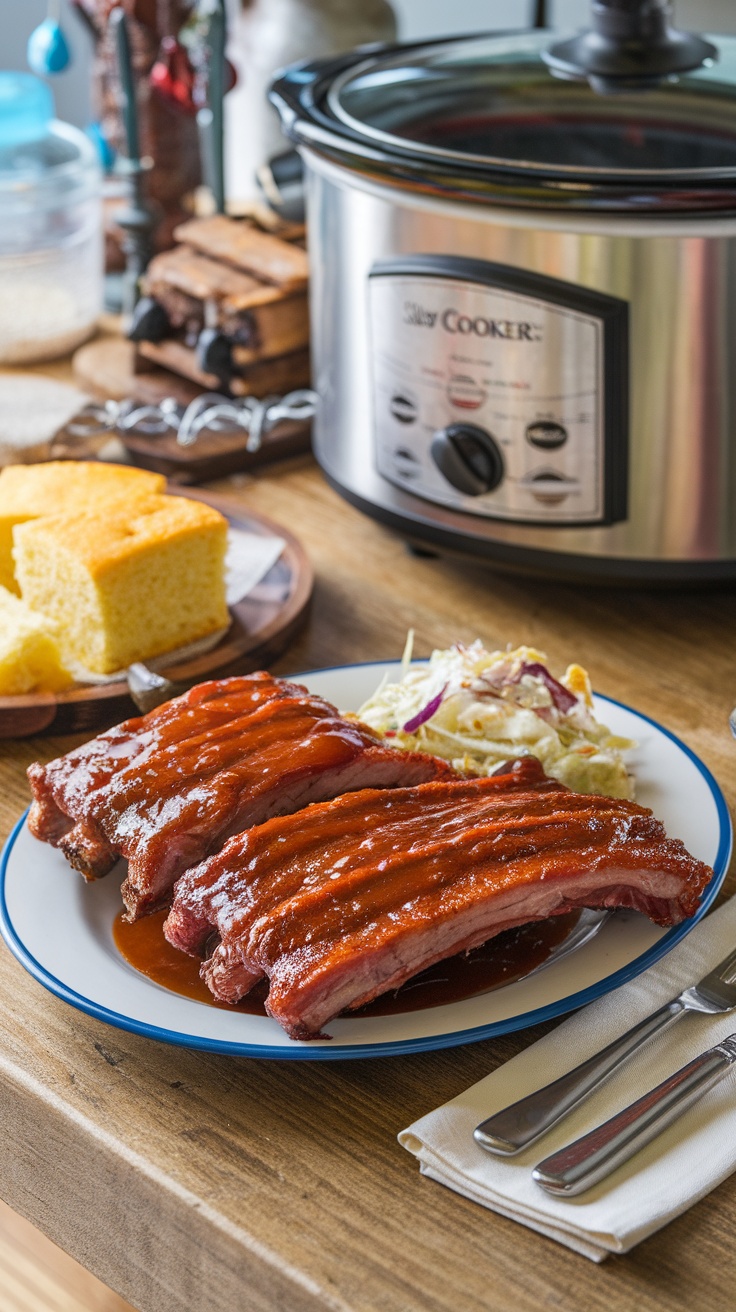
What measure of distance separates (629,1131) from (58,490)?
0.87 metres

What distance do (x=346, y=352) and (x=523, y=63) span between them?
0.38 meters

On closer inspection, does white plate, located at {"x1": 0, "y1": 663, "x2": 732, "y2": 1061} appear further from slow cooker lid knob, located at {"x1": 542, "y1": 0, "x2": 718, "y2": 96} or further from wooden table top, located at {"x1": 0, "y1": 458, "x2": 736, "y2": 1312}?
slow cooker lid knob, located at {"x1": 542, "y1": 0, "x2": 718, "y2": 96}

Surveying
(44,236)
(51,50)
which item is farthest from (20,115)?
(44,236)

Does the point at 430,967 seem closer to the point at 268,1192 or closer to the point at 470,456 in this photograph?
the point at 268,1192

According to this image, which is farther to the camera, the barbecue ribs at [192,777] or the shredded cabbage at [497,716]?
the shredded cabbage at [497,716]

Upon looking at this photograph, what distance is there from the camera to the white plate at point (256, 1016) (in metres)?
0.86

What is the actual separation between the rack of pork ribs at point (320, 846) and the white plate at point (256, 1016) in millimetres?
23

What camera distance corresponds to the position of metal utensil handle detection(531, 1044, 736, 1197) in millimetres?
792

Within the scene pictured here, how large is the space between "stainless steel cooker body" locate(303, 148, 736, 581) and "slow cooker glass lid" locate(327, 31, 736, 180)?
0.22 ft

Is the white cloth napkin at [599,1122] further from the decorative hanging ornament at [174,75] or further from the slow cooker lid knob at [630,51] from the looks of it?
the decorative hanging ornament at [174,75]

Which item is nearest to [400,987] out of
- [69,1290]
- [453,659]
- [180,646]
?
[453,659]

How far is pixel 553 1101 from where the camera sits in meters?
0.84

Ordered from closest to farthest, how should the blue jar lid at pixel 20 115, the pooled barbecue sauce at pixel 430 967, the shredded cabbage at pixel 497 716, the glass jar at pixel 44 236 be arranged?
the pooled barbecue sauce at pixel 430 967 < the shredded cabbage at pixel 497 716 < the glass jar at pixel 44 236 < the blue jar lid at pixel 20 115

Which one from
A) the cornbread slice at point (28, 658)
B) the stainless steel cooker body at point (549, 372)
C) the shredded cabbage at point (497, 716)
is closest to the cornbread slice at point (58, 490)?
the cornbread slice at point (28, 658)
